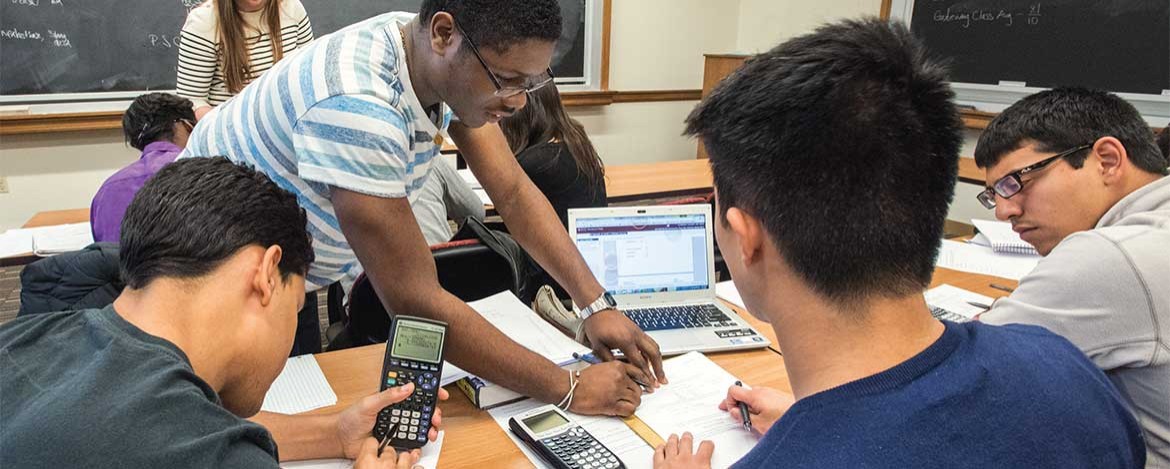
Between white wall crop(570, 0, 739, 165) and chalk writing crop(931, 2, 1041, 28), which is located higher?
chalk writing crop(931, 2, 1041, 28)

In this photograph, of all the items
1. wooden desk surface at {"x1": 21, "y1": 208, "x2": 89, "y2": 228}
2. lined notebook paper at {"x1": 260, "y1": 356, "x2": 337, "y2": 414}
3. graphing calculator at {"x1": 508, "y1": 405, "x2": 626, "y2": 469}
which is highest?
graphing calculator at {"x1": 508, "y1": 405, "x2": 626, "y2": 469}

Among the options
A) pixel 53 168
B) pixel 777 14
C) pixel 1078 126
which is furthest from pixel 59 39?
pixel 777 14

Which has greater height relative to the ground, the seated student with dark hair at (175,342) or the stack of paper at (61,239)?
the seated student with dark hair at (175,342)

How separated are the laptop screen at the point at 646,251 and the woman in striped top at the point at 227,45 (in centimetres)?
171

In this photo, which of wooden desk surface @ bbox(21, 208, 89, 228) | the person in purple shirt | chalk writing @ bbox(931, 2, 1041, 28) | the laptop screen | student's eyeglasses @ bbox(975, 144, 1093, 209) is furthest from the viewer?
chalk writing @ bbox(931, 2, 1041, 28)

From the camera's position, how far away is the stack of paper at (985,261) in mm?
2248

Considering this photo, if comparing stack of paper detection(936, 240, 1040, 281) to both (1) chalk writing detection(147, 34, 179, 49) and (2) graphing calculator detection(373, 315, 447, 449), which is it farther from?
(1) chalk writing detection(147, 34, 179, 49)

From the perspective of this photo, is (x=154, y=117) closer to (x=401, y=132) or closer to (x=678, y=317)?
(x=401, y=132)

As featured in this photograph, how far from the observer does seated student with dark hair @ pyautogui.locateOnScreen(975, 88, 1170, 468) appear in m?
1.12

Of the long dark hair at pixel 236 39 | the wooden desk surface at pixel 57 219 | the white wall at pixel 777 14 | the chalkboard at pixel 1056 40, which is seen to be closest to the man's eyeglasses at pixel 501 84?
the long dark hair at pixel 236 39

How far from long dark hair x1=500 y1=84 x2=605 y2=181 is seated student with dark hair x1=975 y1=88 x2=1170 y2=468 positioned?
3.98 ft

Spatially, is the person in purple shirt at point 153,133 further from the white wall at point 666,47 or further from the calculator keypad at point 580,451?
the white wall at point 666,47

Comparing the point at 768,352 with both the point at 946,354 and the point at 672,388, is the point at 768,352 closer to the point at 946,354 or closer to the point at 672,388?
the point at 672,388

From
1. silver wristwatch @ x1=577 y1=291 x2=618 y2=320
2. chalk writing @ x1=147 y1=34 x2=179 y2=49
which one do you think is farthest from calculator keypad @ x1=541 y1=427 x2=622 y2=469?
chalk writing @ x1=147 y1=34 x2=179 y2=49
